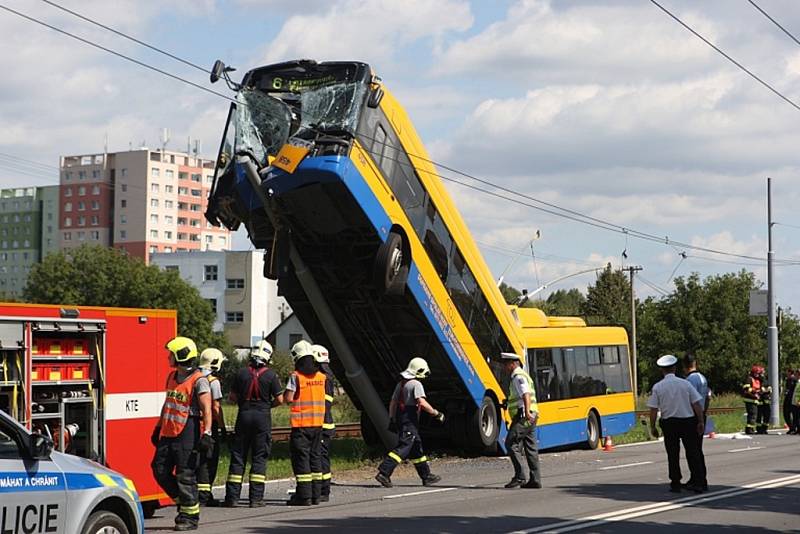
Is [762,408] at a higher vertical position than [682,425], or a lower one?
lower

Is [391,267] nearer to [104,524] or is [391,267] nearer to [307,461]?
[307,461]

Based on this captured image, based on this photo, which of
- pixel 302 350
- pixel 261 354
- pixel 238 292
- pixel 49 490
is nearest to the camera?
pixel 49 490

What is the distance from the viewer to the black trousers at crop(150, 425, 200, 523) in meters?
11.0

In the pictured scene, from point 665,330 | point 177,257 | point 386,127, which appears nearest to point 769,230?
point 386,127

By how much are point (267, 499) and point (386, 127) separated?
5801 millimetres

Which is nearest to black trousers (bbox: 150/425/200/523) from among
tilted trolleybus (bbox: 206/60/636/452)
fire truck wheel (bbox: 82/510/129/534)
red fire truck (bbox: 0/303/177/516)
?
red fire truck (bbox: 0/303/177/516)

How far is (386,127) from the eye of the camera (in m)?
17.0

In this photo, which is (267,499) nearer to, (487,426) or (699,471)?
(699,471)

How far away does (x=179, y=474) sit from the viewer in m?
11.0

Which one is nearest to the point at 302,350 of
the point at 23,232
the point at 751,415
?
the point at 751,415

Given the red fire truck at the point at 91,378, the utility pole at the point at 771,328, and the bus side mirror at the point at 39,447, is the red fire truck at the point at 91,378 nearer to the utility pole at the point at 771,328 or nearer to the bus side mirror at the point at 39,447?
the bus side mirror at the point at 39,447

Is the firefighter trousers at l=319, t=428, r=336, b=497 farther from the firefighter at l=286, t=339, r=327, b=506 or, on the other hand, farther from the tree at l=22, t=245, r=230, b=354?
the tree at l=22, t=245, r=230, b=354

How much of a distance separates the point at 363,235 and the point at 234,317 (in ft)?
284

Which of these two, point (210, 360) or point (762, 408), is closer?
point (210, 360)
